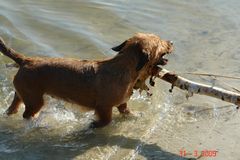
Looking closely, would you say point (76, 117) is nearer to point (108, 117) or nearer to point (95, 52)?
point (108, 117)

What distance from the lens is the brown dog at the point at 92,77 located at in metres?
7.36

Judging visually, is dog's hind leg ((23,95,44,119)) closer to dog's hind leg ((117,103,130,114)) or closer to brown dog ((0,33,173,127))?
brown dog ((0,33,173,127))

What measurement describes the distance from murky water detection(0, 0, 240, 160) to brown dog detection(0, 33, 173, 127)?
446 mm

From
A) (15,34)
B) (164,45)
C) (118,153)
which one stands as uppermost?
(164,45)

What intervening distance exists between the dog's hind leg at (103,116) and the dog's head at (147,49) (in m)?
0.72

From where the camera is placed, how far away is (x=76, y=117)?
820 centimetres

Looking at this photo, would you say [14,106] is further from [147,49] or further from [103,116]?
[147,49]

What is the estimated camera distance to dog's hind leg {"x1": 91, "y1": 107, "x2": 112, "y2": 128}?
7461 mm

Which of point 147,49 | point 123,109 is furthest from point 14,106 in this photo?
point 147,49

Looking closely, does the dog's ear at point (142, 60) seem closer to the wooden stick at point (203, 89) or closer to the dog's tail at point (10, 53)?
the wooden stick at point (203, 89)

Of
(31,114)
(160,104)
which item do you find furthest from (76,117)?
(160,104)

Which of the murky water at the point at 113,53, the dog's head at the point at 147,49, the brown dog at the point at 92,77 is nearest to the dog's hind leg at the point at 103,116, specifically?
the brown dog at the point at 92,77

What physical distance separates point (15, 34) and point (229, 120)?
501cm

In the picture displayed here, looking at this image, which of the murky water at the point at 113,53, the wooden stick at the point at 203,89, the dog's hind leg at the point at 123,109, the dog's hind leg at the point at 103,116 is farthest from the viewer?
the dog's hind leg at the point at 123,109
